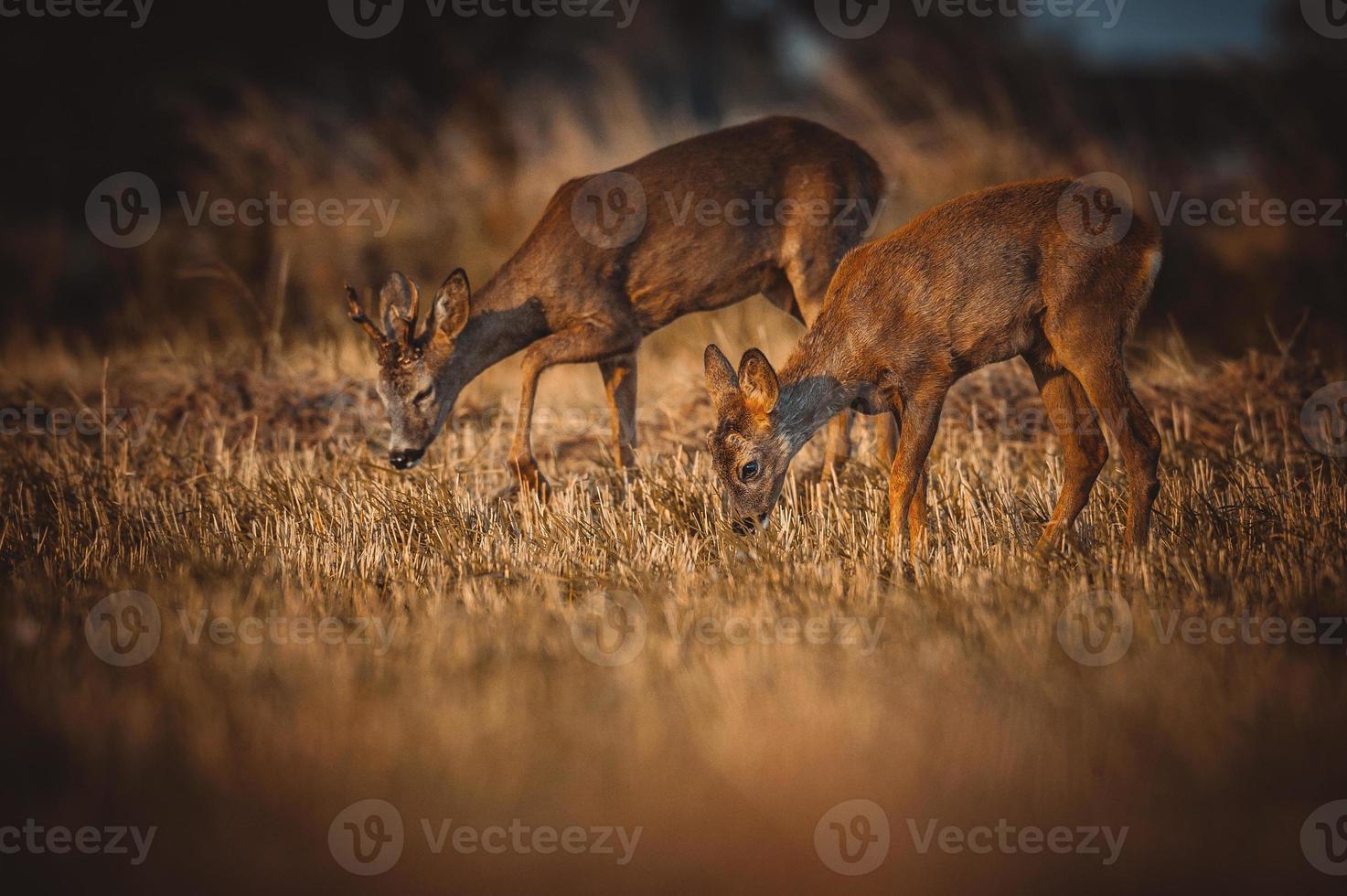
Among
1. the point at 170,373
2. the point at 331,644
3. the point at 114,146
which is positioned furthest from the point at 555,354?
the point at 114,146

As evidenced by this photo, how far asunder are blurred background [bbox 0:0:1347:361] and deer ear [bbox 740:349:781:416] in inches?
252

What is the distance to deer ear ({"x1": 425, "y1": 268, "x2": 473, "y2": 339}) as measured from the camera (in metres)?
7.79

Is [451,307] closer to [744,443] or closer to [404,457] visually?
[404,457]

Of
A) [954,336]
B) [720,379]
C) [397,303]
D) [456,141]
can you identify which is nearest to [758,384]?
[720,379]

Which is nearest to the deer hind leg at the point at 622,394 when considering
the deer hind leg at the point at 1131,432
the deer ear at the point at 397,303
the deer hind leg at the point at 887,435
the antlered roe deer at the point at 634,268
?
the antlered roe deer at the point at 634,268

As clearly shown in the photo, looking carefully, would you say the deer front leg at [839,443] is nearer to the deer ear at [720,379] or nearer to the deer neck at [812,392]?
the deer neck at [812,392]

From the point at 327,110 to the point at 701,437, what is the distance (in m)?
10.8

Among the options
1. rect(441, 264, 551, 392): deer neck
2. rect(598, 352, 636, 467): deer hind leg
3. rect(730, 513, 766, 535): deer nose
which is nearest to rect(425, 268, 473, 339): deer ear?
rect(441, 264, 551, 392): deer neck

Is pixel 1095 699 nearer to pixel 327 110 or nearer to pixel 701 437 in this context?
pixel 701 437

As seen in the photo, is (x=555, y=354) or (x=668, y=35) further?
(x=668, y=35)

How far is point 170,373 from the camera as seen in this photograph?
10328mm

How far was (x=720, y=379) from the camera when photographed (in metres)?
6.27

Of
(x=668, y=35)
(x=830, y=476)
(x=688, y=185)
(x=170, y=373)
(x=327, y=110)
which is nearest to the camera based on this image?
(x=830, y=476)

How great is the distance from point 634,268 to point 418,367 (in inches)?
58.4
